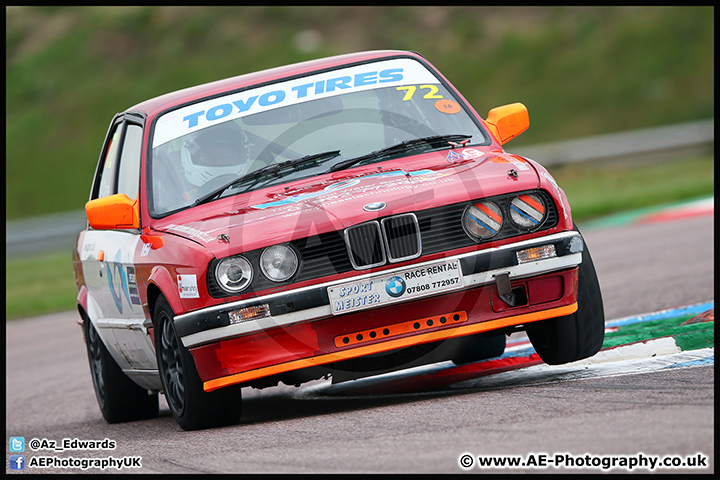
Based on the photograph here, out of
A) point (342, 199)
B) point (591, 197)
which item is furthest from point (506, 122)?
point (591, 197)

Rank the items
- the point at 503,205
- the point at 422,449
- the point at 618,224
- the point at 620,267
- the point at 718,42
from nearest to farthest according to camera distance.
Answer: the point at 422,449, the point at 503,205, the point at 620,267, the point at 618,224, the point at 718,42

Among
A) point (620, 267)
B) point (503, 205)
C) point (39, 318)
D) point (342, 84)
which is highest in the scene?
point (342, 84)

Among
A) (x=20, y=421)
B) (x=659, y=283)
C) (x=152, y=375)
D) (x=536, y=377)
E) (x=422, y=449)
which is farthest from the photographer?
(x=659, y=283)

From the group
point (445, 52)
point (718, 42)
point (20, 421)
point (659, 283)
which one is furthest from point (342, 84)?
point (445, 52)

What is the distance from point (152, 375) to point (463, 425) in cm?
234

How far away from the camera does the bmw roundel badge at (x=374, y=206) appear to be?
5.26m

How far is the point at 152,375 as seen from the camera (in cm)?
643

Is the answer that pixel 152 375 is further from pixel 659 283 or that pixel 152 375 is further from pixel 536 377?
pixel 659 283

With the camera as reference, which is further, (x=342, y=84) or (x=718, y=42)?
(x=718, y=42)

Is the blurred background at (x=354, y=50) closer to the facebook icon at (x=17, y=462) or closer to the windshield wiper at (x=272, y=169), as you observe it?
the windshield wiper at (x=272, y=169)

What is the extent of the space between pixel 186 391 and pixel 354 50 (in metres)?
34.5

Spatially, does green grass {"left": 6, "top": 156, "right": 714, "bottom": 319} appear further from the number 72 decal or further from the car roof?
the number 72 decal

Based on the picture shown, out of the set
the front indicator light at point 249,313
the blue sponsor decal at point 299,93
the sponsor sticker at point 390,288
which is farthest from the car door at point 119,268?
the sponsor sticker at point 390,288

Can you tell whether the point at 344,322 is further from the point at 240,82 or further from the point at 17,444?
the point at 17,444
